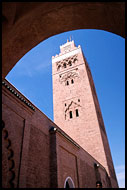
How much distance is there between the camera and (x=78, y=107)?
1631 cm

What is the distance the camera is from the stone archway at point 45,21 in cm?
239

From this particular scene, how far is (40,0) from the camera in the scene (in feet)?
7.98

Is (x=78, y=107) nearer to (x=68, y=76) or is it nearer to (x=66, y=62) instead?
(x=68, y=76)

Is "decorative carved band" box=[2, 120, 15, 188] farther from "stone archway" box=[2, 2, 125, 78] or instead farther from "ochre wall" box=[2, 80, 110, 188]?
"stone archway" box=[2, 2, 125, 78]

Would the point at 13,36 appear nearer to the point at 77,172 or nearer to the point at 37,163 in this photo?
the point at 37,163

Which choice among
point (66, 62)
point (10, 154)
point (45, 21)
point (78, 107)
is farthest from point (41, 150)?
point (66, 62)

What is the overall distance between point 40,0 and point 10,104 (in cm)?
312

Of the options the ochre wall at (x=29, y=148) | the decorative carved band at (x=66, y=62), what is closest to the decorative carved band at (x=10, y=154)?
the ochre wall at (x=29, y=148)

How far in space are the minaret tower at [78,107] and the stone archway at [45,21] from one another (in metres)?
12.4

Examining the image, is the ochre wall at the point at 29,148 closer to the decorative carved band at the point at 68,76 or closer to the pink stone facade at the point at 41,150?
the pink stone facade at the point at 41,150

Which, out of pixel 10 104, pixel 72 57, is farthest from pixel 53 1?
pixel 72 57

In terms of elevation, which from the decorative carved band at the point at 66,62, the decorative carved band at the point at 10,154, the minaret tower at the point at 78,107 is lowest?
the decorative carved band at the point at 10,154

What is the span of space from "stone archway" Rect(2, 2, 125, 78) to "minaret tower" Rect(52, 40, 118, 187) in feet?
40.6

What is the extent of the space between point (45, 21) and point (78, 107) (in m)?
13.8
